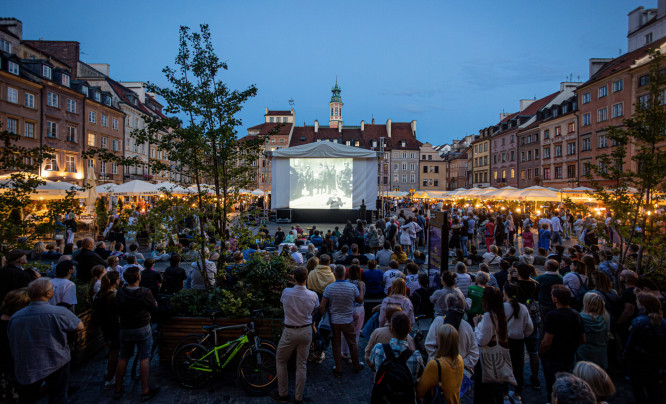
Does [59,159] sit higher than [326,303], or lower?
higher

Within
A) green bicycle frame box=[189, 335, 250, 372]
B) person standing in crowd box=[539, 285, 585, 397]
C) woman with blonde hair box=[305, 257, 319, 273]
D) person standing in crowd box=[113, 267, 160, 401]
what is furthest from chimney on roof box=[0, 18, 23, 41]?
person standing in crowd box=[539, 285, 585, 397]

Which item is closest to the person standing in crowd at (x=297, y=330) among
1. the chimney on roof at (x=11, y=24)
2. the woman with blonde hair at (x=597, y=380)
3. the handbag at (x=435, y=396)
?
the handbag at (x=435, y=396)

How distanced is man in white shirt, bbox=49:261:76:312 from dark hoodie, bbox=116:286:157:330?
133 cm

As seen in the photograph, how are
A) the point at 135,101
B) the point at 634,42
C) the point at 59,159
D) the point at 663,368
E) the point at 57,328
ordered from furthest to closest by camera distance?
the point at 135,101
the point at 634,42
the point at 59,159
the point at 663,368
the point at 57,328

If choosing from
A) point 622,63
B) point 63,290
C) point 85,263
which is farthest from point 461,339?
point 622,63

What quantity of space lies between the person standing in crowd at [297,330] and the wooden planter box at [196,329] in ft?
2.43

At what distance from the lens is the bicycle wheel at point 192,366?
499cm

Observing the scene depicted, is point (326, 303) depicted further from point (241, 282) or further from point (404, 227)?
point (404, 227)

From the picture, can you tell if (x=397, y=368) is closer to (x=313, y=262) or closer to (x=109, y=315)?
(x=313, y=262)

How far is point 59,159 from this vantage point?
31.5 m

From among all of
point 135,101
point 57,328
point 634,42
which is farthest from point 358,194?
point 135,101

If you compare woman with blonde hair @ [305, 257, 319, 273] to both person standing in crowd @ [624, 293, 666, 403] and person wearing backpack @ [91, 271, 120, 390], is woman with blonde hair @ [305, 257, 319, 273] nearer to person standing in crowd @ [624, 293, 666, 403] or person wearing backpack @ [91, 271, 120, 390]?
person wearing backpack @ [91, 271, 120, 390]

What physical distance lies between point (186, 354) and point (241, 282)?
1230 mm

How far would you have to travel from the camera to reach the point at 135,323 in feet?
15.4
